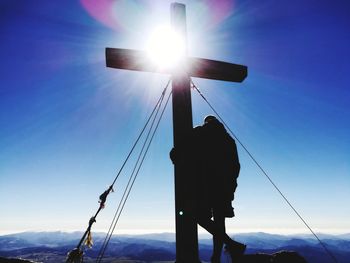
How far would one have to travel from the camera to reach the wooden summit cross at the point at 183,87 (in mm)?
3934

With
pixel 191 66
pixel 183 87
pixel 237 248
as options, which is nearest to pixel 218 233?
pixel 237 248

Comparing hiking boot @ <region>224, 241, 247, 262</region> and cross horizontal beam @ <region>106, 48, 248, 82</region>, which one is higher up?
cross horizontal beam @ <region>106, 48, 248, 82</region>

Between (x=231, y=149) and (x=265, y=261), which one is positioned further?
(x=265, y=261)

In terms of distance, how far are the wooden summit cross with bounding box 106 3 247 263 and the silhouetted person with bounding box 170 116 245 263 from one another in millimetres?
169

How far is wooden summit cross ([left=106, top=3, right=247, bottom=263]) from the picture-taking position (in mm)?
3934

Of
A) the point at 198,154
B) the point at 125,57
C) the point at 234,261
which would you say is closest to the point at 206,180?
the point at 198,154

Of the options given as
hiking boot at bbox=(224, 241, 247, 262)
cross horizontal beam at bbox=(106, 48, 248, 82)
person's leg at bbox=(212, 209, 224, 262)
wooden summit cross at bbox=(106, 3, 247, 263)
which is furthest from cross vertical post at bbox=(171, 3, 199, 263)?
cross horizontal beam at bbox=(106, 48, 248, 82)

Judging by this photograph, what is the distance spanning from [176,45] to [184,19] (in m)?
0.56

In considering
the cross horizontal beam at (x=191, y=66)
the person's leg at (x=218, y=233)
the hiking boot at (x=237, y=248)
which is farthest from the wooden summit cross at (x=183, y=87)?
the hiking boot at (x=237, y=248)

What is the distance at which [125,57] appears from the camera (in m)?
5.05

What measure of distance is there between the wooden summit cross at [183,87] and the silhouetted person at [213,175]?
169 millimetres

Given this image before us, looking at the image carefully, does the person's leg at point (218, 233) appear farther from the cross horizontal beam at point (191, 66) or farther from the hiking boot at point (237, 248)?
the cross horizontal beam at point (191, 66)

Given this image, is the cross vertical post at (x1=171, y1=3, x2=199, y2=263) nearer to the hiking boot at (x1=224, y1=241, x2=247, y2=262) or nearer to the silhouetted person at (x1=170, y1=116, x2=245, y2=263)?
the silhouetted person at (x1=170, y1=116, x2=245, y2=263)

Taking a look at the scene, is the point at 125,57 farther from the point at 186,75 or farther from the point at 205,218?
the point at 205,218
